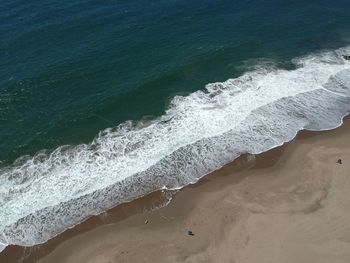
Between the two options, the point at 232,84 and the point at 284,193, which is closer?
the point at 284,193

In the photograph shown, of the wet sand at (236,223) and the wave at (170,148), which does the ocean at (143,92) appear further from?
the wet sand at (236,223)

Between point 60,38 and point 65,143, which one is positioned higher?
point 60,38

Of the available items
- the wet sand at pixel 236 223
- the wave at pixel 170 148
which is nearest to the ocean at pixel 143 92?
the wave at pixel 170 148

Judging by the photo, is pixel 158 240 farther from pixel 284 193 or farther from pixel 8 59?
pixel 8 59

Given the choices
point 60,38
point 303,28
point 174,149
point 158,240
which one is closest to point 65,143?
point 174,149

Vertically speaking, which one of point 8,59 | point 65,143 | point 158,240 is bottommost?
point 158,240

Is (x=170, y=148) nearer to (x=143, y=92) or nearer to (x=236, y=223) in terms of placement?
(x=143, y=92)
